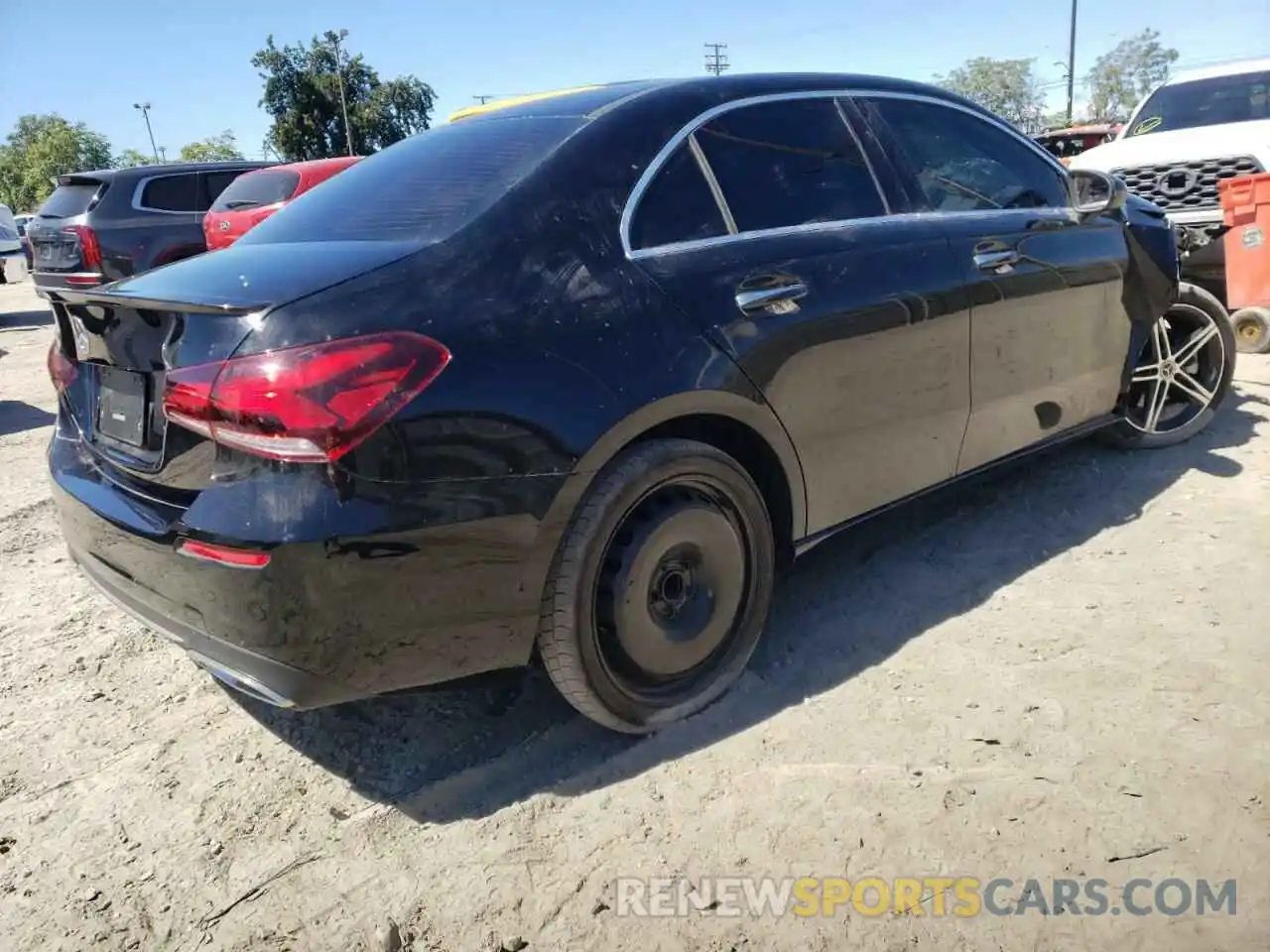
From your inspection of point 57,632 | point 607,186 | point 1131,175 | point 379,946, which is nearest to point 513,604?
point 379,946

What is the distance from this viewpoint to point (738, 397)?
2605mm

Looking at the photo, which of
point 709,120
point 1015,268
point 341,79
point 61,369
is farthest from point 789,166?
point 341,79

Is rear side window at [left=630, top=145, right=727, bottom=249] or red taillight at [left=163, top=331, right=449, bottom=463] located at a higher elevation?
rear side window at [left=630, top=145, right=727, bottom=249]

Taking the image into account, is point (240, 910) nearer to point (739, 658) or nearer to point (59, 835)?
point (59, 835)

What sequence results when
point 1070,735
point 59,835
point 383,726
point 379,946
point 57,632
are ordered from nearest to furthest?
point 379,946 < point 59,835 < point 1070,735 < point 383,726 < point 57,632

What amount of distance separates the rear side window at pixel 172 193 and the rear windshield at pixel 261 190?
1.20 metres

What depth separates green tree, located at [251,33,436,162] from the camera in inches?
2004

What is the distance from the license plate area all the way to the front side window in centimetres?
250

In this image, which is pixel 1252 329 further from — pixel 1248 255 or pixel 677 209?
pixel 677 209

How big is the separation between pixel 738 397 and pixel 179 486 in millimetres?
1446

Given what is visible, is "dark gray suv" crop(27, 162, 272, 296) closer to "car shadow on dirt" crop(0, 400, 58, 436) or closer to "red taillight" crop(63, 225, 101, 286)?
"red taillight" crop(63, 225, 101, 286)

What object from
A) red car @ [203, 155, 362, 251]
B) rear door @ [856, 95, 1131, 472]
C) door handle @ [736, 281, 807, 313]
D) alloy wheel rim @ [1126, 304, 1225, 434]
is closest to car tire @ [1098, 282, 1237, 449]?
alloy wheel rim @ [1126, 304, 1225, 434]

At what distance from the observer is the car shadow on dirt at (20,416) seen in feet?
21.8

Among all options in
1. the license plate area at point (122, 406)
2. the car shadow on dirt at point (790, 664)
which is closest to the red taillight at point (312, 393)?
the license plate area at point (122, 406)
